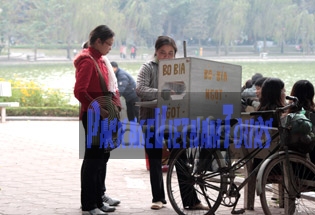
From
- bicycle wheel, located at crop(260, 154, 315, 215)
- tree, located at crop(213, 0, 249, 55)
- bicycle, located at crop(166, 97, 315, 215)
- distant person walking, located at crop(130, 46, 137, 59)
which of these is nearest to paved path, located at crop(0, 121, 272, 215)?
bicycle, located at crop(166, 97, 315, 215)

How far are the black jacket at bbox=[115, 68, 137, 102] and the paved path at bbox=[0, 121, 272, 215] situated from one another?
106cm

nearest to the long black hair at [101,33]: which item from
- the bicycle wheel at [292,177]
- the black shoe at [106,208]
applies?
the black shoe at [106,208]

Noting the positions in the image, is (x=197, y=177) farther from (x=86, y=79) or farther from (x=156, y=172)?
(x=86, y=79)

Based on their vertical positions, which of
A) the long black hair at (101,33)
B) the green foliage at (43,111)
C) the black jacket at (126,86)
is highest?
the long black hair at (101,33)

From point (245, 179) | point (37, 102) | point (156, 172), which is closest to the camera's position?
point (245, 179)

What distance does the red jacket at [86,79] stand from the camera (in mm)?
4887

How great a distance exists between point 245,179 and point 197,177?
1.03 ft

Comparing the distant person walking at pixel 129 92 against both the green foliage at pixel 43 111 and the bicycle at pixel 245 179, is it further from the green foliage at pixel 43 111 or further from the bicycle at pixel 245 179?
the bicycle at pixel 245 179

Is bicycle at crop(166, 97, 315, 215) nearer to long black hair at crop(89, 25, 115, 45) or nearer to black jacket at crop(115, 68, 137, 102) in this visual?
long black hair at crop(89, 25, 115, 45)

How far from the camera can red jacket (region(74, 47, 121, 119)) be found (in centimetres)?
489

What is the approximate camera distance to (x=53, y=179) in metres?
6.98

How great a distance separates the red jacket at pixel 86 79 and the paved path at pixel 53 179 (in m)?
0.85

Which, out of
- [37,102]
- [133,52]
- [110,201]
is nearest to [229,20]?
[133,52]

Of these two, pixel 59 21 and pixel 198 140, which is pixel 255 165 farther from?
pixel 59 21
